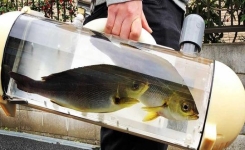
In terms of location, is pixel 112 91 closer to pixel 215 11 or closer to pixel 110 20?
pixel 110 20

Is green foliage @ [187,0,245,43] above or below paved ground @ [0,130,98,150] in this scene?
above

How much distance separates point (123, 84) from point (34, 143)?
2764mm

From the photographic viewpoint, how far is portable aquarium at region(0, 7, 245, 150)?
4.40 feet

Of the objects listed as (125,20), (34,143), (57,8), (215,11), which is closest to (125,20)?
(125,20)

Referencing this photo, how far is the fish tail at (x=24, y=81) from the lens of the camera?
1.50 m

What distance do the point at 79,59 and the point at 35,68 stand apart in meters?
0.15

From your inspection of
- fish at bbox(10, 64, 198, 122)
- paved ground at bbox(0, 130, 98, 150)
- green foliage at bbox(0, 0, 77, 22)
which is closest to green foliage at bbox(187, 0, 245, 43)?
green foliage at bbox(0, 0, 77, 22)

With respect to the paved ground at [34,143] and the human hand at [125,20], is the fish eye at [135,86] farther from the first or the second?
the paved ground at [34,143]

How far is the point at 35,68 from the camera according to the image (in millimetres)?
1508

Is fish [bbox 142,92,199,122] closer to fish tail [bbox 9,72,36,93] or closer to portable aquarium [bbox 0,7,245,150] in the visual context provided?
portable aquarium [bbox 0,7,245,150]

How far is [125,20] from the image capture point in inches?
63.0

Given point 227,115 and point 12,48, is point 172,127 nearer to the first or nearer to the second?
point 227,115

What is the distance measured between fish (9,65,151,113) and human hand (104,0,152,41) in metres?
0.18

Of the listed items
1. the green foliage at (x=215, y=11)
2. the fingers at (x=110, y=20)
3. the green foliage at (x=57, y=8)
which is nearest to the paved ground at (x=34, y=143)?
the green foliage at (x=57, y=8)
